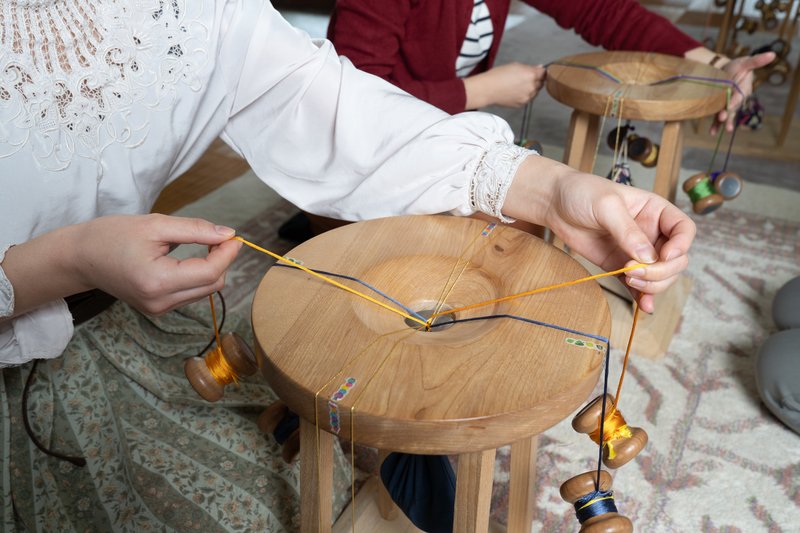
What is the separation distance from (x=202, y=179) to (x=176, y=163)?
1.54 metres

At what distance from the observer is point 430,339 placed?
2.15 feet

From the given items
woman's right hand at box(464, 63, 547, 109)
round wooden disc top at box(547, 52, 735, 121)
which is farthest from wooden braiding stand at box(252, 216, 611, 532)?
woman's right hand at box(464, 63, 547, 109)

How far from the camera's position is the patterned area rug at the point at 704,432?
3.82ft

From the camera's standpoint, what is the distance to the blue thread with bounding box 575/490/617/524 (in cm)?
68

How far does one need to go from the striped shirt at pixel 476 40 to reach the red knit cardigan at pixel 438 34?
0.07ft

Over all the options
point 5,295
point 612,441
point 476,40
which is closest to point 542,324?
point 612,441

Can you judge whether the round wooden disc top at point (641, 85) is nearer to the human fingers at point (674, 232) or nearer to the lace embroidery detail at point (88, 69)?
the human fingers at point (674, 232)

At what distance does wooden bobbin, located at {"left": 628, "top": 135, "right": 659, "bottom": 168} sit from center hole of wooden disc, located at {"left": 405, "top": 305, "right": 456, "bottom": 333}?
41.4 inches

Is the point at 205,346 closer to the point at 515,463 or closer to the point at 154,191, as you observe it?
the point at 154,191

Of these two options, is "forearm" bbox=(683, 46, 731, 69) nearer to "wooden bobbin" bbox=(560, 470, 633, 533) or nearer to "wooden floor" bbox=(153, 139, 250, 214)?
"wooden bobbin" bbox=(560, 470, 633, 533)

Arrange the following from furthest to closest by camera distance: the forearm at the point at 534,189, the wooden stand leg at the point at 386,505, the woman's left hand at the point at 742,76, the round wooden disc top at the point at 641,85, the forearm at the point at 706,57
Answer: the forearm at the point at 706,57, the woman's left hand at the point at 742,76, the round wooden disc top at the point at 641,85, the wooden stand leg at the point at 386,505, the forearm at the point at 534,189

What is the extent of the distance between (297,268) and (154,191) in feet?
1.01

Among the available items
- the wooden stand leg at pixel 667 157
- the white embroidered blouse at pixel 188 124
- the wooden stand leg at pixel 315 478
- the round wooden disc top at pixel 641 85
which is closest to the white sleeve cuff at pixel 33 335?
the white embroidered blouse at pixel 188 124

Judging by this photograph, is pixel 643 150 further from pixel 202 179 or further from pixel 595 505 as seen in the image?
pixel 202 179
